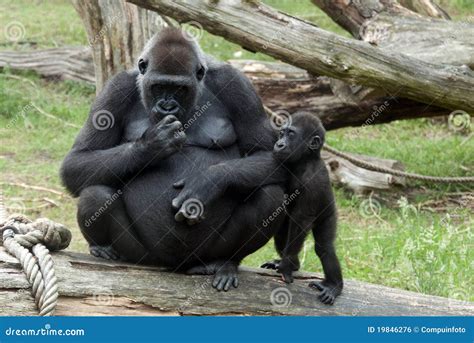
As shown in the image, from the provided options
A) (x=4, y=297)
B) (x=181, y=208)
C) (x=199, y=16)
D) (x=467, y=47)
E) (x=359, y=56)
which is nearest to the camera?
(x=4, y=297)

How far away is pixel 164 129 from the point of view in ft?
14.0

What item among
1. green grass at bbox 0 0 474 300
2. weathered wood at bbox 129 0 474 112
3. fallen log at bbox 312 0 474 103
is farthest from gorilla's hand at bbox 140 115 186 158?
fallen log at bbox 312 0 474 103

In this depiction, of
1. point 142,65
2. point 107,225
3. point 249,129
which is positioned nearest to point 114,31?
point 142,65

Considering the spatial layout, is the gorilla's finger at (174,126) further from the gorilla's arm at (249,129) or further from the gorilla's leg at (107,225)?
the gorilla's leg at (107,225)

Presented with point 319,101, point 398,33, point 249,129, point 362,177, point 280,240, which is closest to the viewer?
point 249,129

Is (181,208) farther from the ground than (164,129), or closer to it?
closer to it

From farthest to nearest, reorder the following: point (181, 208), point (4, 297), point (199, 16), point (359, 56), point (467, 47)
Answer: point (467, 47) → point (359, 56) → point (199, 16) → point (181, 208) → point (4, 297)

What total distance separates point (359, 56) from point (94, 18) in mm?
2002

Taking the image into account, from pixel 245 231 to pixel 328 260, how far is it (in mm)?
467

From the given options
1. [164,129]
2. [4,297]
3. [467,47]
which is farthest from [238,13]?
[4,297]

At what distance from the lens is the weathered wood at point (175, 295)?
12.9 feet

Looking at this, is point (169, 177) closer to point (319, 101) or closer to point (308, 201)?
point (308, 201)

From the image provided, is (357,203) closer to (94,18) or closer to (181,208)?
(94,18)

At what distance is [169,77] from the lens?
4.41 meters
